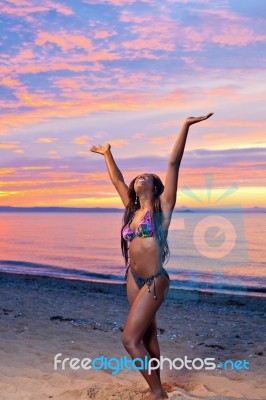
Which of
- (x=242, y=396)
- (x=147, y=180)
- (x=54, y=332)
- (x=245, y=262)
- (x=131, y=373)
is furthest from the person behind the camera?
(x=245, y=262)

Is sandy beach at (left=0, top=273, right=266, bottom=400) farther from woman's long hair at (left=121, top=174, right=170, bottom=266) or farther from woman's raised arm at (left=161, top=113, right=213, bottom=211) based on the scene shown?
woman's raised arm at (left=161, top=113, right=213, bottom=211)

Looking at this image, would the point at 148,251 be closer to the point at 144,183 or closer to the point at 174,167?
the point at 144,183

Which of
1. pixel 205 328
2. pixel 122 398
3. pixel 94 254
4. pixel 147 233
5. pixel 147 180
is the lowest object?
pixel 94 254

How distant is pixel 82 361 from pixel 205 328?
4.00m

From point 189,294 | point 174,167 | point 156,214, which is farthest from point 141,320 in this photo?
point 189,294

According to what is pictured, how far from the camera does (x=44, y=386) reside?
6473 mm

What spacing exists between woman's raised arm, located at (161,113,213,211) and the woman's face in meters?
0.18

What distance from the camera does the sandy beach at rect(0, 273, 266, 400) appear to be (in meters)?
6.46

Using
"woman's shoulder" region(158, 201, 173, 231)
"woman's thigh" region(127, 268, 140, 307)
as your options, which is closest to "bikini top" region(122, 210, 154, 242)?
"woman's shoulder" region(158, 201, 173, 231)

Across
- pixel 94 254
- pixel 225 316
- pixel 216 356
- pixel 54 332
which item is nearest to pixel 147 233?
pixel 216 356

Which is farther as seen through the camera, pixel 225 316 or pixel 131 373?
pixel 225 316

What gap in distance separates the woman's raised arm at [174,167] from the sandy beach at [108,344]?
219cm

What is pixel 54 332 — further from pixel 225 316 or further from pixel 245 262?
pixel 245 262

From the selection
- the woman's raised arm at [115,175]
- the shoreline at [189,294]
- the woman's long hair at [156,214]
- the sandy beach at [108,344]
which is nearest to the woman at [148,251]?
the woman's long hair at [156,214]
